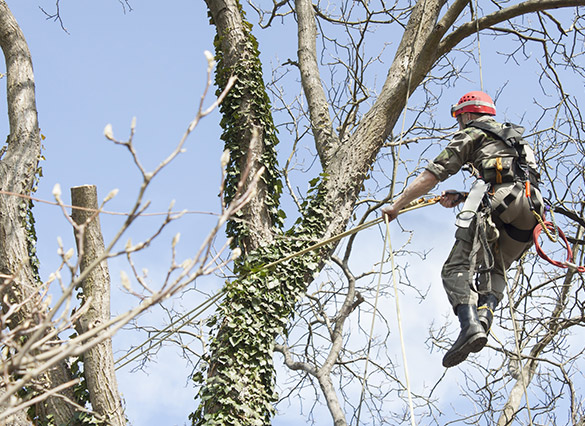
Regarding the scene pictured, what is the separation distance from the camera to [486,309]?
4.87 m

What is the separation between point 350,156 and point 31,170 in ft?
8.37

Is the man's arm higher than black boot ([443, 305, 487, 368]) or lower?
higher

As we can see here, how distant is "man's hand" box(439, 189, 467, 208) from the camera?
520 centimetres

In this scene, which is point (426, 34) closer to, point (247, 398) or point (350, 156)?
point (350, 156)

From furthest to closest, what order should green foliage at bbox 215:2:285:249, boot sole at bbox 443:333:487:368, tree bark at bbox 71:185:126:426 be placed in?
green foliage at bbox 215:2:285:249 → tree bark at bbox 71:185:126:426 → boot sole at bbox 443:333:487:368

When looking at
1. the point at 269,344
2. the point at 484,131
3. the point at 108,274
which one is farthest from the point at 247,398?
the point at 484,131

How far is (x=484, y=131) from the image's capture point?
500 centimetres

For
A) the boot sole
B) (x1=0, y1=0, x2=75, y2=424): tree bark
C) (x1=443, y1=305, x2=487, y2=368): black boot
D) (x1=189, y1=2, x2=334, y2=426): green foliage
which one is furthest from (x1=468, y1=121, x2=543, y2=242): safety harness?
Result: (x1=0, y1=0, x2=75, y2=424): tree bark

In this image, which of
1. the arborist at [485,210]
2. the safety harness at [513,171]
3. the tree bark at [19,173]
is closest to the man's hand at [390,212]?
Result: the arborist at [485,210]

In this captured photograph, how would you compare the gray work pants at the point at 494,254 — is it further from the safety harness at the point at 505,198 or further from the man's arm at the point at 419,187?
the man's arm at the point at 419,187

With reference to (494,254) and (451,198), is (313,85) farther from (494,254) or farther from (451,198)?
(494,254)

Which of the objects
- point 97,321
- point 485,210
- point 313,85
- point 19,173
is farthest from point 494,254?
point 19,173

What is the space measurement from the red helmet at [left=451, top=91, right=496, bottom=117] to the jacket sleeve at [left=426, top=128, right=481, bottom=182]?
29 centimetres

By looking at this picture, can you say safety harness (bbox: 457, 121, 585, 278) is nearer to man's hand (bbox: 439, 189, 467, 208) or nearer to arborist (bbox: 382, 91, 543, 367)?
arborist (bbox: 382, 91, 543, 367)
